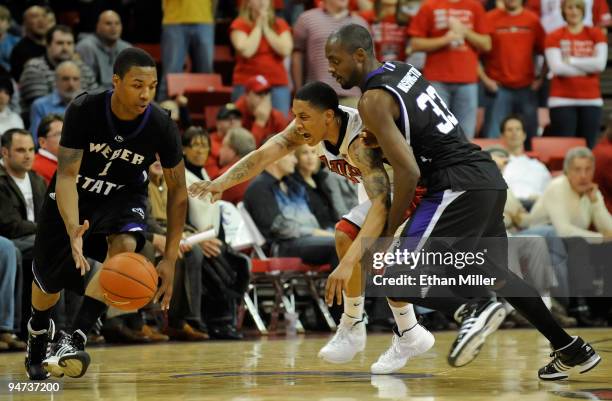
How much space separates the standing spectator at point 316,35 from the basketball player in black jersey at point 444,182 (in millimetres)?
6164

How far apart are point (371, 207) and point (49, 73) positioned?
625cm

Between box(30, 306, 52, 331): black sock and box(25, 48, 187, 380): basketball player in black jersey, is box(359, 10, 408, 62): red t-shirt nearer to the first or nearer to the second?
box(25, 48, 187, 380): basketball player in black jersey

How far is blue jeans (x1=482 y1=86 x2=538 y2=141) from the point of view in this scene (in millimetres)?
12406

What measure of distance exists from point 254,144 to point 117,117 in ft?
15.0

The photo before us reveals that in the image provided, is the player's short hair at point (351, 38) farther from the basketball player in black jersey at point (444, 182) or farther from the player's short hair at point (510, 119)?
the player's short hair at point (510, 119)

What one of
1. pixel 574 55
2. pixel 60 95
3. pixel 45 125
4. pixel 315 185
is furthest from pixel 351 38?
pixel 574 55

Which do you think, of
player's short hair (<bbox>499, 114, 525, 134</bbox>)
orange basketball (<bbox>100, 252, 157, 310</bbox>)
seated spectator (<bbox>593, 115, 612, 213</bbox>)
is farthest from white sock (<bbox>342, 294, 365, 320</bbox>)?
player's short hair (<bbox>499, 114, 525, 134</bbox>)

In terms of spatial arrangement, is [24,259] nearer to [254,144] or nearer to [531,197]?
[254,144]

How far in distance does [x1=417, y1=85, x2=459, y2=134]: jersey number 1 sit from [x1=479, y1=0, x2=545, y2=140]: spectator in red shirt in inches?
268

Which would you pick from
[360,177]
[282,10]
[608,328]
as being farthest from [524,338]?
[282,10]

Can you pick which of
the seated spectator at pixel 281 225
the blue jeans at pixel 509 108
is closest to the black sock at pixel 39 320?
the seated spectator at pixel 281 225

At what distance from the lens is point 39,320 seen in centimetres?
605

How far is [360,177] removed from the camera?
19.6ft

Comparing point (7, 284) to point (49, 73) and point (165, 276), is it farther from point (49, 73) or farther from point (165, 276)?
point (49, 73)
